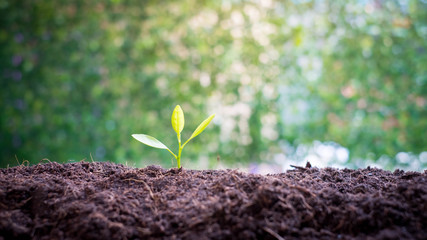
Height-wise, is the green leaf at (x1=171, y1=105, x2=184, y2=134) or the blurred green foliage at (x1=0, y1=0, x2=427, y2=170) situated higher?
the blurred green foliage at (x1=0, y1=0, x2=427, y2=170)

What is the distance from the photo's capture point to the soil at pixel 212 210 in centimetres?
69

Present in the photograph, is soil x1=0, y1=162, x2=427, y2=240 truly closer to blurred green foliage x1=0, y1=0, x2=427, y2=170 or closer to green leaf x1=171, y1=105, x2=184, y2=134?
green leaf x1=171, y1=105, x2=184, y2=134

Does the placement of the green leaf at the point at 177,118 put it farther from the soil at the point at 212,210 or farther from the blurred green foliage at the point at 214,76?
the blurred green foliage at the point at 214,76

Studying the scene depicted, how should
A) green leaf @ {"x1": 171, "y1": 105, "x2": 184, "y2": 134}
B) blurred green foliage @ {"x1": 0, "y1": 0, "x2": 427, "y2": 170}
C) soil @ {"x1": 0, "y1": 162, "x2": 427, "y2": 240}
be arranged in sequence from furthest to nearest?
1. blurred green foliage @ {"x1": 0, "y1": 0, "x2": 427, "y2": 170}
2. green leaf @ {"x1": 171, "y1": 105, "x2": 184, "y2": 134}
3. soil @ {"x1": 0, "y1": 162, "x2": 427, "y2": 240}

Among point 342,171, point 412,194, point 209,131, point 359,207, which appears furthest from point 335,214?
point 209,131

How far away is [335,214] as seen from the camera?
73 cm

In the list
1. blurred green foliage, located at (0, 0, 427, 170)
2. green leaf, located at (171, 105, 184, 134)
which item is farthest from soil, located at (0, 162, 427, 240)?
blurred green foliage, located at (0, 0, 427, 170)

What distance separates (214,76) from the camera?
2.99 meters

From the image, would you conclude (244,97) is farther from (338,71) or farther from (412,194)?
(412,194)

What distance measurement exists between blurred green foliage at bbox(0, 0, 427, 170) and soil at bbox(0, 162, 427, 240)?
2.02m

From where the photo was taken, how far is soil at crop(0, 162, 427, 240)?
0.69 m

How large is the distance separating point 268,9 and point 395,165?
169cm

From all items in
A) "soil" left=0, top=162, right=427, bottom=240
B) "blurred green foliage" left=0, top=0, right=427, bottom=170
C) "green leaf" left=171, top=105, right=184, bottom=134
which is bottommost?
"soil" left=0, top=162, right=427, bottom=240

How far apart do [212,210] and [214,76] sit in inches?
91.7
